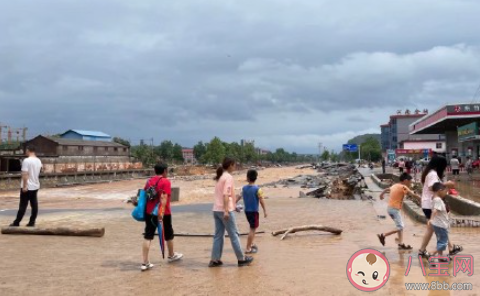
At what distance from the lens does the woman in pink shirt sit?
6.37 meters

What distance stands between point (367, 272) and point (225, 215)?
2091 mm

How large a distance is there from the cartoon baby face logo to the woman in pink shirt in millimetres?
1678

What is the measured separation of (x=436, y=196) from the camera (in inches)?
252

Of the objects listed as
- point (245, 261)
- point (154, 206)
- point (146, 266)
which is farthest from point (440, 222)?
point (146, 266)

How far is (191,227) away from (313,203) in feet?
25.1

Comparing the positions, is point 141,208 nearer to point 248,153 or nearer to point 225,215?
point 225,215

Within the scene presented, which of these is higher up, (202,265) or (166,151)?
(166,151)

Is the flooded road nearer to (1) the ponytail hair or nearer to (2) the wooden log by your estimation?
(2) the wooden log

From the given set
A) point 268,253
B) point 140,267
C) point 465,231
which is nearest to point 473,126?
point 465,231

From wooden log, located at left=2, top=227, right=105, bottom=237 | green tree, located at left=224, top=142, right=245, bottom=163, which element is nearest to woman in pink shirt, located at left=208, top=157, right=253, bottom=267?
wooden log, located at left=2, top=227, right=105, bottom=237

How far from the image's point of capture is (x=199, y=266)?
6578 millimetres

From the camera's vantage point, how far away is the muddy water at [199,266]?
5.30 m

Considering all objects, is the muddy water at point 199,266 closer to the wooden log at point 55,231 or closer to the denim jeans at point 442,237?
the wooden log at point 55,231

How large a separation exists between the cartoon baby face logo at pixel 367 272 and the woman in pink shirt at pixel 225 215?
168 cm
